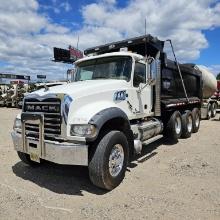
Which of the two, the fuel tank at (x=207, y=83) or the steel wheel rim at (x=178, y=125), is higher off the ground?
the fuel tank at (x=207, y=83)

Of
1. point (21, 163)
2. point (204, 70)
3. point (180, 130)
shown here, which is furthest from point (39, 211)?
point (204, 70)

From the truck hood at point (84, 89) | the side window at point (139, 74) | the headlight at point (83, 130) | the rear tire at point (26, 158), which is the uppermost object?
the side window at point (139, 74)

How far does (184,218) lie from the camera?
4395mm

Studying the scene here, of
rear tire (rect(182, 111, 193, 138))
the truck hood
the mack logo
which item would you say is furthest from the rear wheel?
the mack logo

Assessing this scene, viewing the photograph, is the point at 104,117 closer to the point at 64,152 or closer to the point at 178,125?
the point at 64,152

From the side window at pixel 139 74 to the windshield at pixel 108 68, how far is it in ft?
0.71

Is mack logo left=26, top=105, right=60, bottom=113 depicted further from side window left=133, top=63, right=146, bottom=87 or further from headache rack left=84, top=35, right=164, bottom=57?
headache rack left=84, top=35, right=164, bottom=57

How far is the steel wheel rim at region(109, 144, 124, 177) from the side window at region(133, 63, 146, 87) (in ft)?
6.27

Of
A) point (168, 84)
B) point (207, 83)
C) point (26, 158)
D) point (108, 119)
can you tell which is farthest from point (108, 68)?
point (207, 83)

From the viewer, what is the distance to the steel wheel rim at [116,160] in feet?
18.5

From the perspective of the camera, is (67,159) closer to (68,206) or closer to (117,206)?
(68,206)

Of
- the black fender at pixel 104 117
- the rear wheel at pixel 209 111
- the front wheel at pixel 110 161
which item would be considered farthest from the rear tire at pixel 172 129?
the rear wheel at pixel 209 111

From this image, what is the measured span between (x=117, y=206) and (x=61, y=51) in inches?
1342

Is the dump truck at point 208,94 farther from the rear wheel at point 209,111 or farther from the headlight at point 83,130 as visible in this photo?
the headlight at point 83,130
